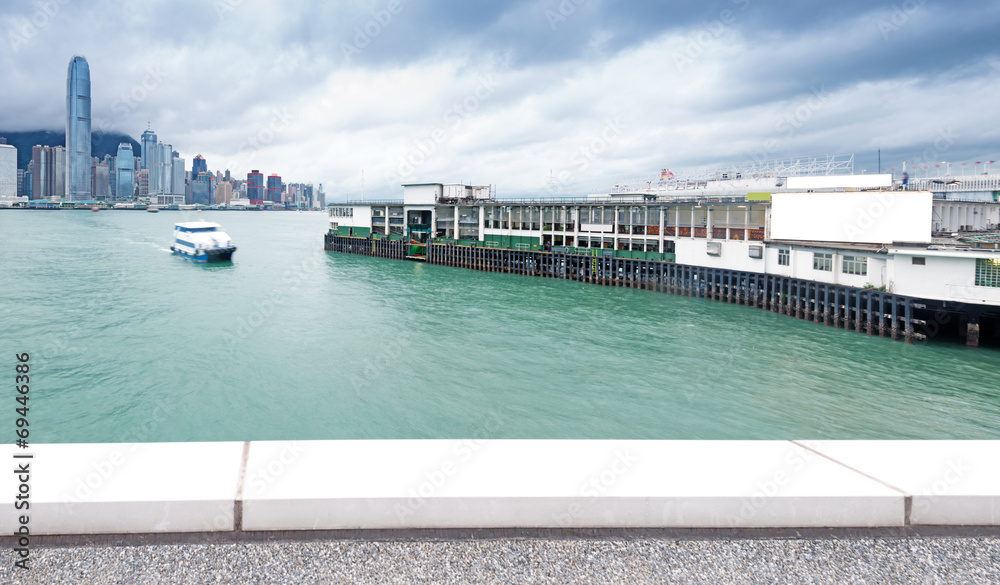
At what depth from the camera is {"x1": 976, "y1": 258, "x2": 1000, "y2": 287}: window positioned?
98.0 feet

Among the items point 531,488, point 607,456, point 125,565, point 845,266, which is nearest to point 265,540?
point 125,565

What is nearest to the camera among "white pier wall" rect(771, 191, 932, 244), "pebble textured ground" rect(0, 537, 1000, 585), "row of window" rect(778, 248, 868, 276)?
"pebble textured ground" rect(0, 537, 1000, 585)

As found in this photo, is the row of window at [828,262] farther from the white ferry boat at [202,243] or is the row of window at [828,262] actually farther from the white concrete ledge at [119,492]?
the white ferry boat at [202,243]

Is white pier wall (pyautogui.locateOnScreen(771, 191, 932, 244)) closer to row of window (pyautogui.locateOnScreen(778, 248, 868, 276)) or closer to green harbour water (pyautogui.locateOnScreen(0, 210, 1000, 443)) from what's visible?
row of window (pyautogui.locateOnScreen(778, 248, 868, 276))

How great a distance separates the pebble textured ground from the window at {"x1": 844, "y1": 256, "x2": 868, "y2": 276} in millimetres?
37996

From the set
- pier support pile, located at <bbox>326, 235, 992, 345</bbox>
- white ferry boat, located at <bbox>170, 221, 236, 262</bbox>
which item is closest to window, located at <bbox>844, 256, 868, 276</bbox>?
pier support pile, located at <bbox>326, 235, 992, 345</bbox>

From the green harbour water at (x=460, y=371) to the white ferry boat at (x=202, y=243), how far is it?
82.7 feet

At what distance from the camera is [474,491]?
14.7 feet

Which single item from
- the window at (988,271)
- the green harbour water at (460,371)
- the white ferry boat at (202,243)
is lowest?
the green harbour water at (460,371)

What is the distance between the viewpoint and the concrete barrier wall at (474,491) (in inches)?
169

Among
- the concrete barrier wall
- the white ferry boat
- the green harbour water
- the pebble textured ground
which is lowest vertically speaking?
the green harbour water

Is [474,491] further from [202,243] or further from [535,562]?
[202,243]

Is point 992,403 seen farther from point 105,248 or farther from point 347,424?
point 105,248

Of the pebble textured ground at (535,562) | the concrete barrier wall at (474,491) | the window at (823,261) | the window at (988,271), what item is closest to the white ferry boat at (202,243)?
the window at (823,261)
